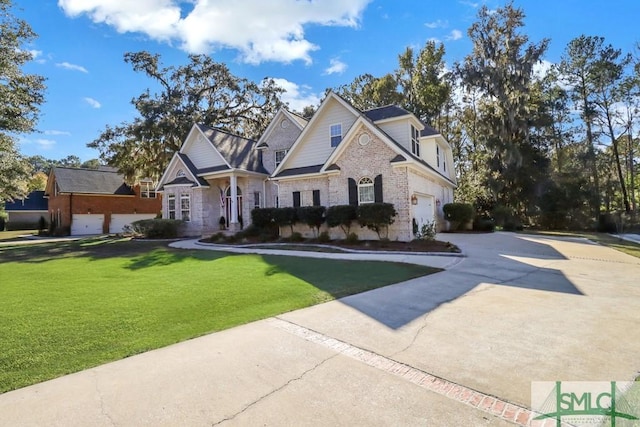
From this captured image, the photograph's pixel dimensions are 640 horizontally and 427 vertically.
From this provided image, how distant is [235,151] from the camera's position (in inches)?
974

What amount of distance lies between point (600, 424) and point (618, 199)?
126ft

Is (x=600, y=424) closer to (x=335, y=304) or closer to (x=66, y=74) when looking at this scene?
(x=335, y=304)

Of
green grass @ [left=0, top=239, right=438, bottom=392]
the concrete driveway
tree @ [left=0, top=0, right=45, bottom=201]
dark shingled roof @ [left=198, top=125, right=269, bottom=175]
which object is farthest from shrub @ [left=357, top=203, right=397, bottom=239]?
tree @ [left=0, top=0, right=45, bottom=201]

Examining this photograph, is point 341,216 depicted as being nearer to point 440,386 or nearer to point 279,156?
point 279,156

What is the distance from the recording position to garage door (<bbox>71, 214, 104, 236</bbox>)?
31875mm

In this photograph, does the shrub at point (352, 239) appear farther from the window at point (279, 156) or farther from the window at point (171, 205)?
the window at point (171, 205)

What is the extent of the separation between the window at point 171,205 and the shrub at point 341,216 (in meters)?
13.1

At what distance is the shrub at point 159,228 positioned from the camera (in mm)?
22275

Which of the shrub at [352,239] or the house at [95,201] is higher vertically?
the house at [95,201]

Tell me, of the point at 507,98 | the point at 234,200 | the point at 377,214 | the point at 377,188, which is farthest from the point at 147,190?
the point at 507,98

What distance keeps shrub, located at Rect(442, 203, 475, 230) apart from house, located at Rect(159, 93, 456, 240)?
57 centimetres

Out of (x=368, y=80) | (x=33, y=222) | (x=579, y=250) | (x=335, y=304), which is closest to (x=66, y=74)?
(x=335, y=304)

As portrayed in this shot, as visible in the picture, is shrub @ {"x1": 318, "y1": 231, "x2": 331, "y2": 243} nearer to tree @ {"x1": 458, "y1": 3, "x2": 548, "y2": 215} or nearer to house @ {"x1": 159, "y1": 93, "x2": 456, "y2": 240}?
house @ {"x1": 159, "y1": 93, "x2": 456, "y2": 240}

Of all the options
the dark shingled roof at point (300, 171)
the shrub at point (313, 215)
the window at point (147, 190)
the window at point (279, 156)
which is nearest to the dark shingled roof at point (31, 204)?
the window at point (147, 190)
